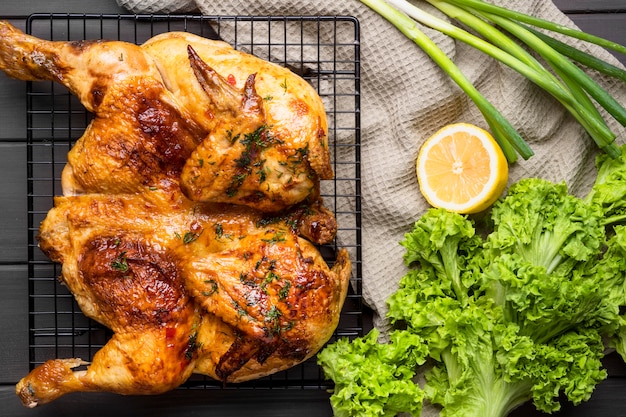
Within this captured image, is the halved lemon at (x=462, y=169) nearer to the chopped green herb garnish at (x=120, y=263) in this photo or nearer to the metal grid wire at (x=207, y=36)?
the metal grid wire at (x=207, y=36)

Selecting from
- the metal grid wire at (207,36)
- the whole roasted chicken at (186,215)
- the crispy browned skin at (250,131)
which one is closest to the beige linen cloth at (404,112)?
the metal grid wire at (207,36)

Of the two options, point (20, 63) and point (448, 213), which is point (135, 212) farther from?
point (448, 213)

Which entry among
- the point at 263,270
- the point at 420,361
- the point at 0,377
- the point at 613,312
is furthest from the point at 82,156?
the point at 613,312

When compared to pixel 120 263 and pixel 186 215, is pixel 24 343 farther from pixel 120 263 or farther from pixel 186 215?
pixel 186 215

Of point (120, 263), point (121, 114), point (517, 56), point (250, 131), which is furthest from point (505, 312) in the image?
point (121, 114)

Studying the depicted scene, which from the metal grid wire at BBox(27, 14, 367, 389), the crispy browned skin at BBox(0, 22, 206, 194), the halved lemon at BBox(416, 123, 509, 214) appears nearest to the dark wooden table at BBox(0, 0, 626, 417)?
the metal grid wire at BBox(27, 14, 367, 389)

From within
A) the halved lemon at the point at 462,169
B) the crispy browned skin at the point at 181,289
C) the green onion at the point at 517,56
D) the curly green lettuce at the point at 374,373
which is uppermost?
the green onion at the point at 517,56

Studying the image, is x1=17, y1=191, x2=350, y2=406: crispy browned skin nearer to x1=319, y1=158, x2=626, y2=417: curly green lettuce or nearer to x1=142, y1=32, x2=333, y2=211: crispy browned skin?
x1=142, y1=32, x2=333, y2=211: crispy browned skin
